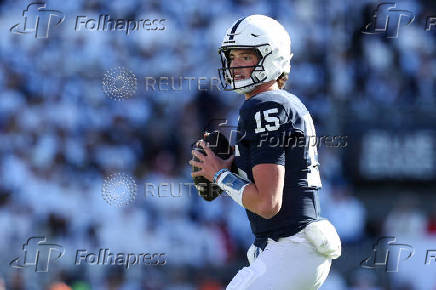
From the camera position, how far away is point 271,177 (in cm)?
358

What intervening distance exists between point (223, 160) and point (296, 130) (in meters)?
0.43

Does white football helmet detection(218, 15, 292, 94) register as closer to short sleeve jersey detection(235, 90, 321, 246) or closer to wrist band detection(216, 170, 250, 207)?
short sleeve jersey detection(235, 90, 321, 246)

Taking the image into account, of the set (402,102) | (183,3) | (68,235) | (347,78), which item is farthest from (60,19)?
(402,102)

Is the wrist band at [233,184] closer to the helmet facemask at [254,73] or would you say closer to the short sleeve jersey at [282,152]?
the short sleeve jersey at [282,152]

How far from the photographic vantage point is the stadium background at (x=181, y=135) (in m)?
8.59

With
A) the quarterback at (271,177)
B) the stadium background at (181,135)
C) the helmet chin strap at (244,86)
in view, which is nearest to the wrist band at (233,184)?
the quarterback at (271,177)

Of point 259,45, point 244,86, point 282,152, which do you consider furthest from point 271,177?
point 259,45

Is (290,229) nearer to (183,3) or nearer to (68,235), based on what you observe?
(68,235)

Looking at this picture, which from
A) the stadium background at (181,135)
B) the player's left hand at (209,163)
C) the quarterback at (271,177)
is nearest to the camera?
the quarterback at (271,177)

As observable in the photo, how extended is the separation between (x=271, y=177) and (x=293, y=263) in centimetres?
42

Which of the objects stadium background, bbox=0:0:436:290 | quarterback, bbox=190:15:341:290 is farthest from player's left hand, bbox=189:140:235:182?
stadium background, bbox=0:0:436:290

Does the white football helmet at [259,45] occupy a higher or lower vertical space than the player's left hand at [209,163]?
higher

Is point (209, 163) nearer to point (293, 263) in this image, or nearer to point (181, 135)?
point (293, 263)

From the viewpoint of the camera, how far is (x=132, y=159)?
30.4 ft
